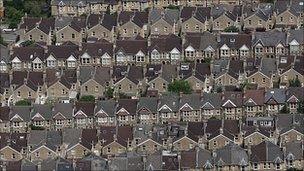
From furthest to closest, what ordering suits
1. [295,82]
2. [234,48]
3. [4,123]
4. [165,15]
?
[165,15] → [234,48] → [295,82] → [4,123]

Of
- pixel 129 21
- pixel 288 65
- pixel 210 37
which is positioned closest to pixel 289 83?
pixel 288 65

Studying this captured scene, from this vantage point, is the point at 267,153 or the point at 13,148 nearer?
the point at 267,153

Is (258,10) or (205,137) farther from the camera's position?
(258,10)

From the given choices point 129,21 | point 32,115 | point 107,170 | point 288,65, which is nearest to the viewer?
point 107,170

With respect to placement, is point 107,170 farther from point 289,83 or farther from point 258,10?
point 258,10

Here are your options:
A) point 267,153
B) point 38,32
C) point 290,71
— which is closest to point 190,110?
point 290,71

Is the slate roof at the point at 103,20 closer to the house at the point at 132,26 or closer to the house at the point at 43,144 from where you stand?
the house at the point at 132,26

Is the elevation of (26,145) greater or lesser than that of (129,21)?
lesser

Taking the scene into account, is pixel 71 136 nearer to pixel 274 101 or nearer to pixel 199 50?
pixel 274 101
